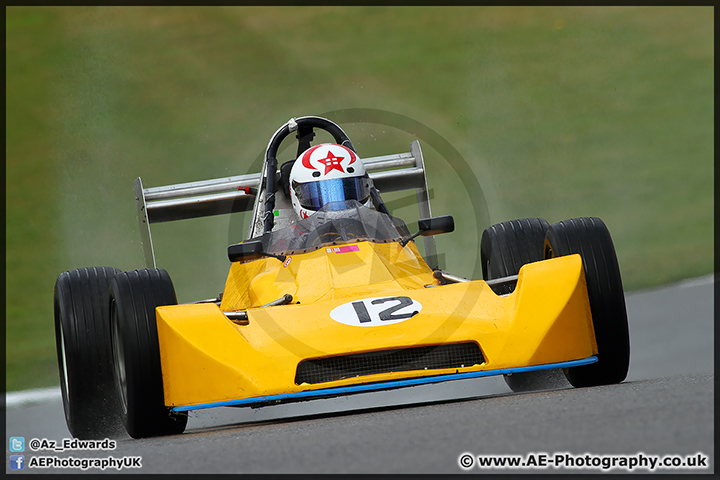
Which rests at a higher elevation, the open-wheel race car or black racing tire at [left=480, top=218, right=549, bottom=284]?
black racing tire at [left=480, top=218, right=549, bottom=284]

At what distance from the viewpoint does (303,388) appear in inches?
171

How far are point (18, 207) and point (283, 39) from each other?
7.99 metres

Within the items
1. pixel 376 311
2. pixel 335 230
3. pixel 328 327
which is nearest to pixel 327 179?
pixel 335 230

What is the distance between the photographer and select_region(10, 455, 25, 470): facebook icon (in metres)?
3.70

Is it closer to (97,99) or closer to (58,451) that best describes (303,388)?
(58,451)

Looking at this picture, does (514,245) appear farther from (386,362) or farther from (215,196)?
(215,196)

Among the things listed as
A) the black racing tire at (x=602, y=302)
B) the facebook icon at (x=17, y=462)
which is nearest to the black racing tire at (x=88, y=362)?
the facebook icon at (x=17, y=462)

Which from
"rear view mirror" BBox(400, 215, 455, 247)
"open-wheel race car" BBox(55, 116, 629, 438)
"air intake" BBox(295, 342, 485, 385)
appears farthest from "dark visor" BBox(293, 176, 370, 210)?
"air intake" BBox(295, 342, 485, 385)

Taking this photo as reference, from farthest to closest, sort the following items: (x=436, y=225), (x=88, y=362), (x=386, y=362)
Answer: (x=436, y=225), (x=88, y=362), (x=386, y=362)

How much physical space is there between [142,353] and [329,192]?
6.42ft

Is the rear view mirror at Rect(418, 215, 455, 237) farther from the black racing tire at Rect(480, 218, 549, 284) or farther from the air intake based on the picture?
the air intake

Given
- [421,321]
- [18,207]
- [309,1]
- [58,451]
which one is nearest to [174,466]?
[58,451]

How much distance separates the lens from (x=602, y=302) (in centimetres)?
470

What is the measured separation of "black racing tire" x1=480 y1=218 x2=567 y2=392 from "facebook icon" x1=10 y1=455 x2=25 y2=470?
3.27 metres
